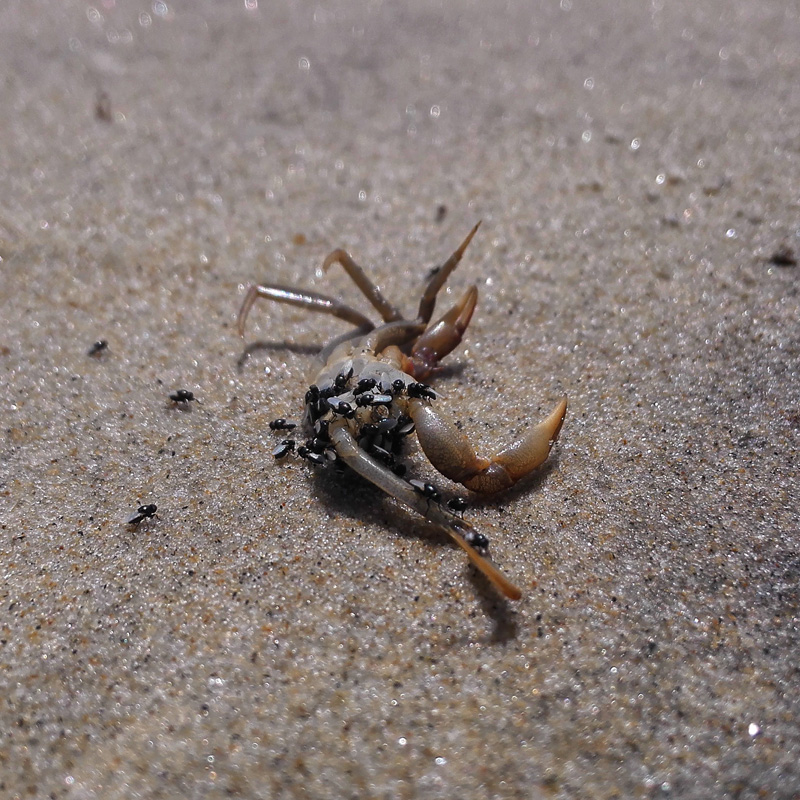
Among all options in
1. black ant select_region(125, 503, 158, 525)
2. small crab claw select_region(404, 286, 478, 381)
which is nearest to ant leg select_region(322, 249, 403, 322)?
small crab claw select_region(404, 286, 478, 381)

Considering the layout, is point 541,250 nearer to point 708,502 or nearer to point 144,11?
point 708,502

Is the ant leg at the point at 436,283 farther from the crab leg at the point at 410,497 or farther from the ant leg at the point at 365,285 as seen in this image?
the crab leg at the point at 410,497

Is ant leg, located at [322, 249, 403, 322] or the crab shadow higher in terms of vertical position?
ant leg, located at [322, 249, 403, 322]

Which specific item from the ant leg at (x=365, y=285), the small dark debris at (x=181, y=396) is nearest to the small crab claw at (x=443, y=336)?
the ant leg at (x=365, y=285)

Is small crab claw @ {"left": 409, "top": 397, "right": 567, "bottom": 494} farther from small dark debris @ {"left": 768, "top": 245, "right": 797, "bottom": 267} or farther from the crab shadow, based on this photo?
small dark debris @ {"left": 768, "top": 245, "right": 797, "bottom": 267}

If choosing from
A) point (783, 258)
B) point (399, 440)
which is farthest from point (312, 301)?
point (783, 258)

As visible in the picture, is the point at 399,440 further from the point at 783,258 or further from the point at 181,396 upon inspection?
the point at 783,258
